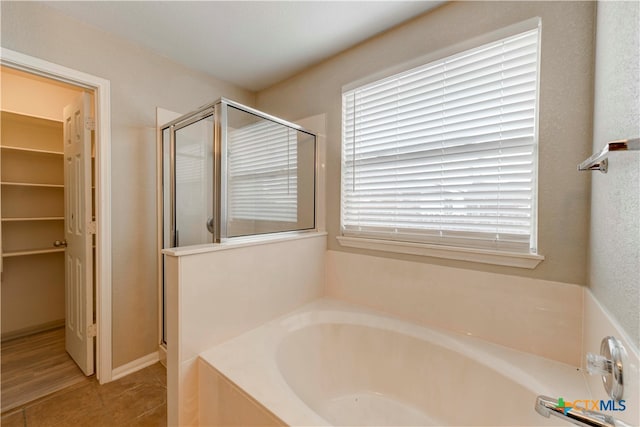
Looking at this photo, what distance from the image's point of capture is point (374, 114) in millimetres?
1853

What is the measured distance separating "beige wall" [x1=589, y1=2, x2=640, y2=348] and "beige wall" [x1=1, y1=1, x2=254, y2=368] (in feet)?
8.40

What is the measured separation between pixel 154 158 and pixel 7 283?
196cm

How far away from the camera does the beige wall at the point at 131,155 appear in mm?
1725

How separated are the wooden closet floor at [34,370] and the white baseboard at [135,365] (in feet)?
0.62

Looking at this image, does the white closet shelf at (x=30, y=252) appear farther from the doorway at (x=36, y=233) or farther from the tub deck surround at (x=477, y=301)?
the tub deck surround at (x=477, y=301)

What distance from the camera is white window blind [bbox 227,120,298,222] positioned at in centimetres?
164

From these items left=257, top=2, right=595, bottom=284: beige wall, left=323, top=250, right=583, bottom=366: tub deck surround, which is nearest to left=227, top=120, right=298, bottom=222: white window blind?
left=323, top=250, right=583, bottom=366: tub deck surround

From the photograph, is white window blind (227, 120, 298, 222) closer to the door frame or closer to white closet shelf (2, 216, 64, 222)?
the door frame

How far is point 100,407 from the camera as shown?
5.15 feet

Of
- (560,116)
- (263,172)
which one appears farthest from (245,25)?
(560,116)

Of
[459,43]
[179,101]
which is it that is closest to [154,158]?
[179,101]

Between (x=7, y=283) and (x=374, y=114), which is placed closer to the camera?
(x=374, y=114)

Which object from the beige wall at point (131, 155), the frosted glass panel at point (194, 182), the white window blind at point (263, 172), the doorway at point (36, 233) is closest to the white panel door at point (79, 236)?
the doorway at point (36, 233)

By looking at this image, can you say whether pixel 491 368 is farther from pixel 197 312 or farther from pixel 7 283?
pixel 7 283
